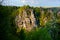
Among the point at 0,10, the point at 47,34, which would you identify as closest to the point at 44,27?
the point at 47,34

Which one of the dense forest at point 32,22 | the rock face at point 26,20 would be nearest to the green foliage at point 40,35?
the dense forest at point 32,22

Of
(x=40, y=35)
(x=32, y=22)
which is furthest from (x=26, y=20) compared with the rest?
(x=40, y=35)

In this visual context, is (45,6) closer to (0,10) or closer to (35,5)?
(35,5)

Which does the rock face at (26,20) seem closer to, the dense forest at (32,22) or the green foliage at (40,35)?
the dense forest at (32,22)

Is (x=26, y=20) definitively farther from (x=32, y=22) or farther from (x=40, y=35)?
(x=40, y=35)

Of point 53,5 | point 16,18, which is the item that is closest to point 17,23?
point 16,18

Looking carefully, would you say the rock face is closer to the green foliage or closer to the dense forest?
the dense forest
